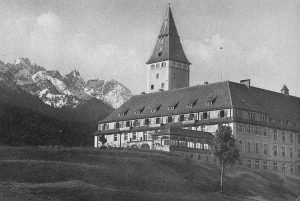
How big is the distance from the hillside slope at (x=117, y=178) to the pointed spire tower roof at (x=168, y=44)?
52.7 metres

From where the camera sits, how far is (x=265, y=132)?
10075cm

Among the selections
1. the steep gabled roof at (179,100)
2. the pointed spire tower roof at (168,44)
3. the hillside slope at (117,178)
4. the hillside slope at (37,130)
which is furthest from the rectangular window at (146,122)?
the hillside slope at (117,178)

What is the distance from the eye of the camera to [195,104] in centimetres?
10269

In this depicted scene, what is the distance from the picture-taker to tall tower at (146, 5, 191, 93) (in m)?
129

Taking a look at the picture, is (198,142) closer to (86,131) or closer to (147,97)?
(147,97)

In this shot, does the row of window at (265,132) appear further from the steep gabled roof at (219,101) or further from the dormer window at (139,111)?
the dormer window at (139,111)

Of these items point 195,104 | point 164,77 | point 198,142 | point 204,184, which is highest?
point 164,77

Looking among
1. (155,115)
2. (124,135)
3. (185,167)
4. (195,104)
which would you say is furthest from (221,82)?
(185,167)

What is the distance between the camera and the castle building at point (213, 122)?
91062 mm

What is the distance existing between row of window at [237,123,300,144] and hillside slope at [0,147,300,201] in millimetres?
15226

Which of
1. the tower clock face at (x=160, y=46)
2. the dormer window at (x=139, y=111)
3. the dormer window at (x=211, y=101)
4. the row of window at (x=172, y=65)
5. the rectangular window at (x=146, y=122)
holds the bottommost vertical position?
the rectangular window at (x=146, y=122)

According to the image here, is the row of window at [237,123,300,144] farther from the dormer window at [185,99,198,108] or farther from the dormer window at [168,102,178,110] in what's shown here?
the dormer window at [168,102,178,110]

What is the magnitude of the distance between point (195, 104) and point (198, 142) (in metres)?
13.1

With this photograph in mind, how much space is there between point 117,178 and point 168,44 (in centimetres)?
7230
